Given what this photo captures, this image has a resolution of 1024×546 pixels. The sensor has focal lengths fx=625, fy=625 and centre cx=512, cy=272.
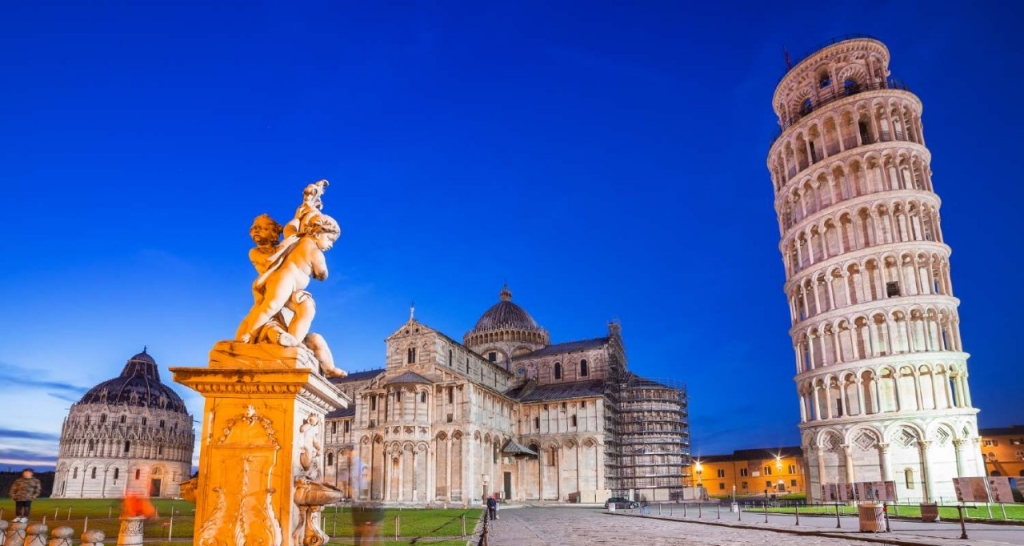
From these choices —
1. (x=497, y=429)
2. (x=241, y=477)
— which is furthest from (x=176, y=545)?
(x=497, y=429)

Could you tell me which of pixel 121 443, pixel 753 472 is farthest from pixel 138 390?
pixel 753 472

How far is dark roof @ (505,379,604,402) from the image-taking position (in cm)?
5994

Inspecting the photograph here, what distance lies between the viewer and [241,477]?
4219 millimetres

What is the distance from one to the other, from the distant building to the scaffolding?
36232mm

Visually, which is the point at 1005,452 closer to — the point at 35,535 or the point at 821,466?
the point at 821,466

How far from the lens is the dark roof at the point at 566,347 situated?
66875 millimetres

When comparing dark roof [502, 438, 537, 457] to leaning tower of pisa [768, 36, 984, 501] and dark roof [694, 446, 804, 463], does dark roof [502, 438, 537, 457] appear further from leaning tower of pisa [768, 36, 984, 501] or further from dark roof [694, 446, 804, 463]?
dark roof [694, 446, 804, 463]

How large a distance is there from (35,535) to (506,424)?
54610 mm

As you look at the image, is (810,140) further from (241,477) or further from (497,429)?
(241,477)

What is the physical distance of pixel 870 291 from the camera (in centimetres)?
4075

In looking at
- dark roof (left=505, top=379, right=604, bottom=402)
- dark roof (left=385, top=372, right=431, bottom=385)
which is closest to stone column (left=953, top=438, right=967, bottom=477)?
dark roof (left=505, top=379, right=604, bottom=402)

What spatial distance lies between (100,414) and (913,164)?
114128 millimetres

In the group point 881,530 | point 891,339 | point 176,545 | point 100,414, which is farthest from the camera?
point 100,414

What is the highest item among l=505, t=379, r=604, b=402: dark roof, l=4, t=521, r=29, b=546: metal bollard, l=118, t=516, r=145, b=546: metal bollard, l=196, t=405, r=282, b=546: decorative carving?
l=505, t=379, r=604, b=402: dark roof
